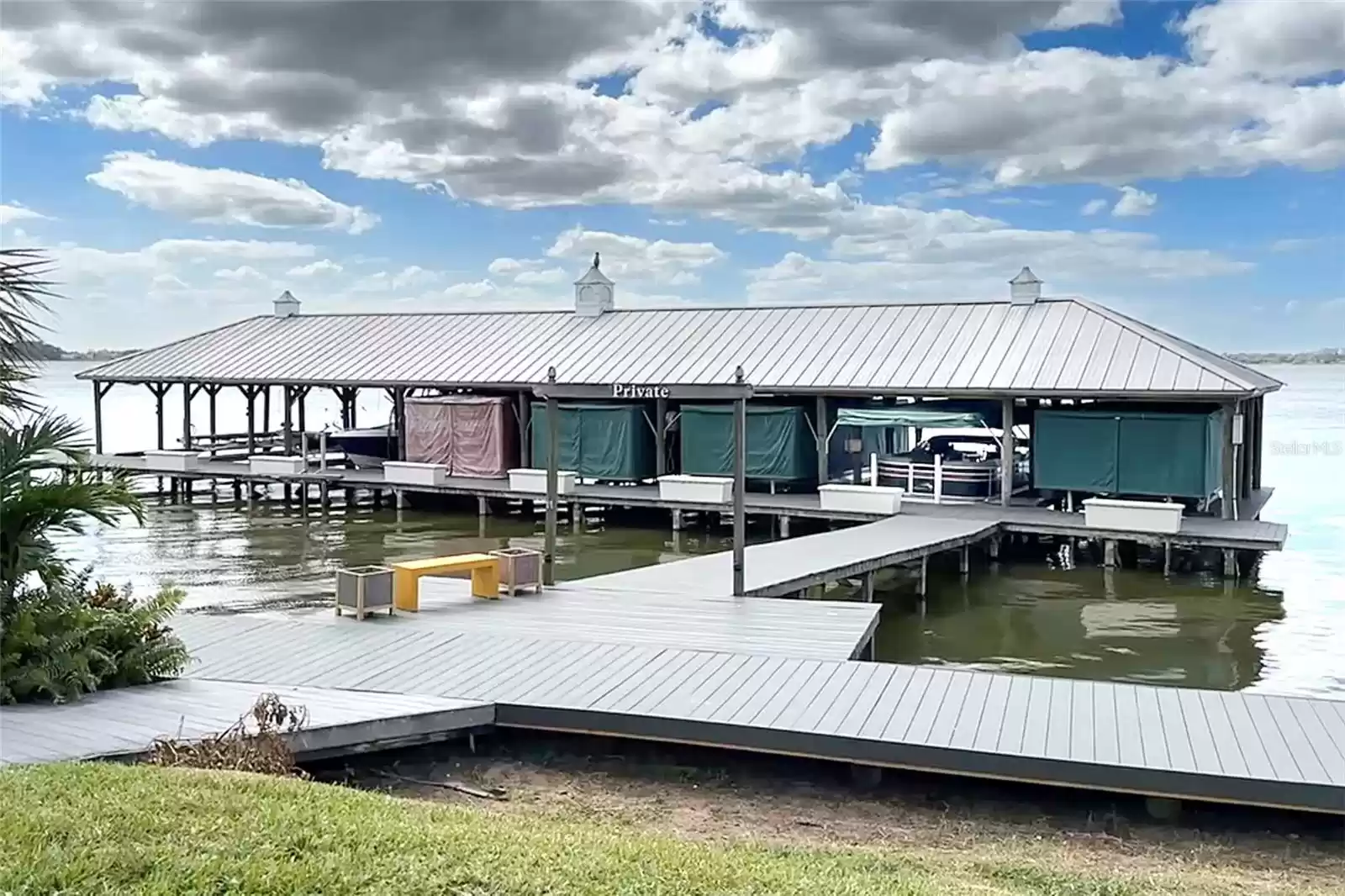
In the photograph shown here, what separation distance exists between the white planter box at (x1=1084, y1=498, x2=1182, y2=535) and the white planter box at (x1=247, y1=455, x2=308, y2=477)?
16562mm

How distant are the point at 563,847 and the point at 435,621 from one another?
19.4 ft

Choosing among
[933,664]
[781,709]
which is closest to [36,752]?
[781,709]

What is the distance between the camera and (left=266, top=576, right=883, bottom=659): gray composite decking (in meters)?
9.46

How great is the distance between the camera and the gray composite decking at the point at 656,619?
31.0 feet

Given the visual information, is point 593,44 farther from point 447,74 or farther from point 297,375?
point 297,375

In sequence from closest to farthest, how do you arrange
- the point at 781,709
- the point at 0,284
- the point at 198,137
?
the point at 0,284 → the point at 781,709 → the point at 198,137

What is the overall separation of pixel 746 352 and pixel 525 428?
16.4 feet

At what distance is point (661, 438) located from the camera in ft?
74.5

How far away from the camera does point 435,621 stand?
1014 cm

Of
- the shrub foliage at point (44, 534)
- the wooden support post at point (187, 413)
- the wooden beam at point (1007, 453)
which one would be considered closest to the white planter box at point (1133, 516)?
the wooden beam at point (1007, 453)

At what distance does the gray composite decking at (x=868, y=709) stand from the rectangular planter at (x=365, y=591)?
0.79m

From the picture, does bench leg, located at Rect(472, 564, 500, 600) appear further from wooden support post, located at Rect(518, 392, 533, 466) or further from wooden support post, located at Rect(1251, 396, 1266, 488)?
wooden support post, located at Rect(1251, 396, 1266, 488)

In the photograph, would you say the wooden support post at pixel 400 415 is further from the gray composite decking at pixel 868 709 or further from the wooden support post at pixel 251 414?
the gray composite decking at pixel 868 709

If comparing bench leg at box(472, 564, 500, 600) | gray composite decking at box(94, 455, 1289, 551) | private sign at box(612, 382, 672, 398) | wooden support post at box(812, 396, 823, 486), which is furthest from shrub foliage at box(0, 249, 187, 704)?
wooden support post at box(812, 396, 823, 486)
